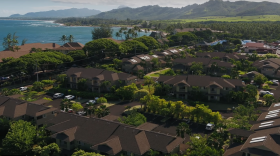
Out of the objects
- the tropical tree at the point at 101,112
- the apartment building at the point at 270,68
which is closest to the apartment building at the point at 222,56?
the apartment building at the point at 270,68

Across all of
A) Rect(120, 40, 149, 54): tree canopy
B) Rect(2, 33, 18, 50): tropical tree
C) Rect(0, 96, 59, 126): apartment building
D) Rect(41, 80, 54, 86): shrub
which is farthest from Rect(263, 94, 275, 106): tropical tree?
Rect(2, 33, 18, 50): tropical tree

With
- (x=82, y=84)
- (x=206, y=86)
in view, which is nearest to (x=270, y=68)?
(x=206, y=86)

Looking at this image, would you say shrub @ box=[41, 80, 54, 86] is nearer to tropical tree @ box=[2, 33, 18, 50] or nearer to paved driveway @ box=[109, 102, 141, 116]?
paved driveway @ box=[109, 102, 141, 116]

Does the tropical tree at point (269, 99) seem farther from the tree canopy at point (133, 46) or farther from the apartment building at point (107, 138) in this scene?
the tree canopy at point (133, 46)

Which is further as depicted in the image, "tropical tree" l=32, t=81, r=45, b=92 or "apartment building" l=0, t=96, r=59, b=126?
"tropical tree" l=32, t=81, r=45, b=92

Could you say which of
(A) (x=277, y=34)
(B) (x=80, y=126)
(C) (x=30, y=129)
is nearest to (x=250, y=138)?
(B) (x=80, y=126)

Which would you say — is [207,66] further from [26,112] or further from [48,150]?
[48,150]
